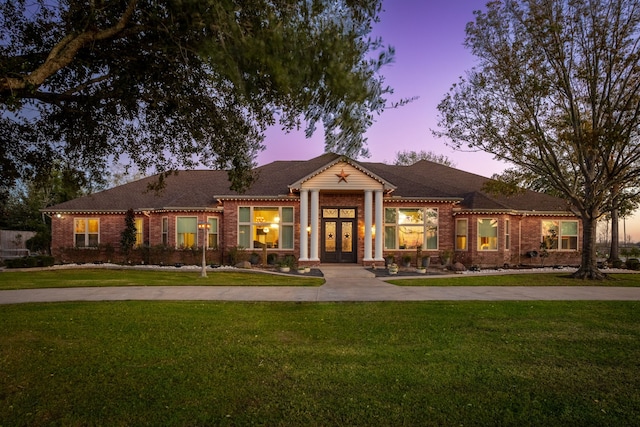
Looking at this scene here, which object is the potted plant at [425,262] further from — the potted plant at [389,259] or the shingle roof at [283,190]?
the shingle roof at [283,190]

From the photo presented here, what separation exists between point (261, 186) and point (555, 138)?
14.9 m

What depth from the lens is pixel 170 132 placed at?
316 inches

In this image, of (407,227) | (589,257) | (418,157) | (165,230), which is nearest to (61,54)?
(165,230)

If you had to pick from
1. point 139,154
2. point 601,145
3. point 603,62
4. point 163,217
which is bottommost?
point 163,217

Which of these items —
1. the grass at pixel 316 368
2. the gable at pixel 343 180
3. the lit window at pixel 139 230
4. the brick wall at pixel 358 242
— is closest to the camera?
the grass at pixel 316 368

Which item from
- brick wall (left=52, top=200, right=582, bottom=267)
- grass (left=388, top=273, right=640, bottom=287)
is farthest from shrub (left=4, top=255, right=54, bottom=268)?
grass (left=388, top=273, right=640, bottom=287)

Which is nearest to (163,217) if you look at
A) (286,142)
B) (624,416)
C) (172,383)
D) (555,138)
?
(286,142)

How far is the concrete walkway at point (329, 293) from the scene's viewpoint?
10.4m

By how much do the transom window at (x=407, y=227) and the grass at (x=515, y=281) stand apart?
17.4 ft

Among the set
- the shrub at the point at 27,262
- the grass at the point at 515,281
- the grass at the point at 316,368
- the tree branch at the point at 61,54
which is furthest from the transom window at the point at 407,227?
the tree branch at the point at 61,54

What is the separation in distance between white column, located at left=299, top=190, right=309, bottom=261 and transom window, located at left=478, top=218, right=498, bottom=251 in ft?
31.6

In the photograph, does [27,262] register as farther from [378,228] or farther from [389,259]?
[389,259]

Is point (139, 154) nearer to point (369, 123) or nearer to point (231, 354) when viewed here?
point (231, 354)

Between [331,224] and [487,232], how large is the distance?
8656 millimetres
